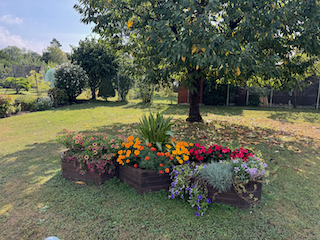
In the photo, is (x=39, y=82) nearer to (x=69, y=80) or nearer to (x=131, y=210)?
(x=69, y=80)

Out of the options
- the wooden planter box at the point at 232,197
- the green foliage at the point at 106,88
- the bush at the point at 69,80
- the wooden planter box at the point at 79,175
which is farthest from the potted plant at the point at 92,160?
the green foliage at the point at 106,88

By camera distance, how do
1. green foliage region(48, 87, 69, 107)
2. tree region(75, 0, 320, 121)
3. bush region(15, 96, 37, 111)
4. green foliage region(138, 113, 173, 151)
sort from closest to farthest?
green foliage region(138, 113, 173, 151), tree region(75, 0, 320, 121), bush region(15, 96, 37, 111), green foliage region(48, 87, 69, 107)

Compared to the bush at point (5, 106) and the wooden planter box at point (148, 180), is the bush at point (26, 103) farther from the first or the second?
the wooden planter box at point (148, 180)

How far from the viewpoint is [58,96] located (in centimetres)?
1239

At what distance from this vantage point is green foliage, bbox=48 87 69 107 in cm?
1218

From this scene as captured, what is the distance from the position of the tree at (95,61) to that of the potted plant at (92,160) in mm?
12442

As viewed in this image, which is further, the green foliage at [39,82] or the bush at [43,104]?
the green foliage at [39,82]

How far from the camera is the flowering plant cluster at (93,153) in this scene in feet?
10.3

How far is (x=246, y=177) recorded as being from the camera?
8.57 ft

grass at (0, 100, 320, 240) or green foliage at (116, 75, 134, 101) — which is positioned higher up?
green foliage at (116, 75, 134, 101)

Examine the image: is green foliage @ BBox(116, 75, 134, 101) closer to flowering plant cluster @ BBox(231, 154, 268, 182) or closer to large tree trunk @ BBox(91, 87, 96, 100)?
large tree trunk @ BBox(91, 87, 96, 100)

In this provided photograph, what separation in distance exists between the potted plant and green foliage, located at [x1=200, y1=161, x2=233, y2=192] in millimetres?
1385

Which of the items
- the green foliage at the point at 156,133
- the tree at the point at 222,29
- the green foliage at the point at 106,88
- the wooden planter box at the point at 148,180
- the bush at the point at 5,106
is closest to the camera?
the wooden planter box at the point at 148,180

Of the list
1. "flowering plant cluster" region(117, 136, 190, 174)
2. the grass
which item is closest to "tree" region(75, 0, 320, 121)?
"flowering plant cluster" region(117, 136, 190, 174)
